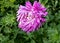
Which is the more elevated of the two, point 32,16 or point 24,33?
point 32,16

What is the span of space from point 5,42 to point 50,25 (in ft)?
1.21

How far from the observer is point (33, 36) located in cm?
166

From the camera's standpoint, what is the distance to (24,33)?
1.69 metres

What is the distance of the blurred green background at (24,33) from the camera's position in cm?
163

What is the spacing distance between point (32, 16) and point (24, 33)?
299 millimetres

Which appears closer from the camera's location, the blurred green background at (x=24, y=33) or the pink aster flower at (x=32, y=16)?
the pink aster flower at (x=32, y=16)

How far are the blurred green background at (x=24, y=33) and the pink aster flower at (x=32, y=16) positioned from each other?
0.22m

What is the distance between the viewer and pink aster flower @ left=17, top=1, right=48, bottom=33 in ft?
4.60

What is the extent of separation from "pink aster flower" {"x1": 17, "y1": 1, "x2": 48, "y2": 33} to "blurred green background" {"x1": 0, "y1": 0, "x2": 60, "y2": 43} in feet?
0.71

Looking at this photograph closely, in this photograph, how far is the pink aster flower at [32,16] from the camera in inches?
55.2

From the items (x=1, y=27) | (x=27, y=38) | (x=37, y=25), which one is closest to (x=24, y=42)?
(x=27, y=38)

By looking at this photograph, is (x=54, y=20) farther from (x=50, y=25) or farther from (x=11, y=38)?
(x=11, y=38)

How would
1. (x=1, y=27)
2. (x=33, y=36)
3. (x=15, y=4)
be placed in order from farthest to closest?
(x=15, y=4), (x=1, y=27), (x=33, y=36)

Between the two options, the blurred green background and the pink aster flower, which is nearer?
the pink aster flower
